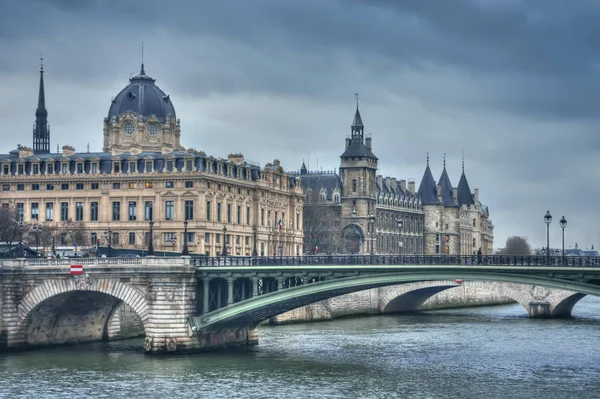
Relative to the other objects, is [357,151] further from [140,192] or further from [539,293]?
[539,293]

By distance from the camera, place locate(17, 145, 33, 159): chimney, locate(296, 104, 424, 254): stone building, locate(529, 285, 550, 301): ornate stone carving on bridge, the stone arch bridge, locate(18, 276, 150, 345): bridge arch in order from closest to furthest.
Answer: the stone arch bridge → locate(18, 276, 150, 345): bridge arch → locate(529, 285, 550, 301): ornate stone carving on bridge → locate(17, 145, 33, 159): chimney → locate(296, 104, 424, 254): stone building

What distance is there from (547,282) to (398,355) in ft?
51.5

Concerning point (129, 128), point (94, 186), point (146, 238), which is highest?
point (129, 128)

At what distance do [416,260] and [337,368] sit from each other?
7853 mm

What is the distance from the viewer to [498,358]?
263 feet

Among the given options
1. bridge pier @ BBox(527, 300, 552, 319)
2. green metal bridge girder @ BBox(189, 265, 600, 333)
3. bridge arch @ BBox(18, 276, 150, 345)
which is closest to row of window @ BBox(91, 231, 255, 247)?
bridge pier @ BBox(527, 300, 552, 319)

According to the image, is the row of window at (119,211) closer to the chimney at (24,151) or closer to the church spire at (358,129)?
the chimney at (24,151)

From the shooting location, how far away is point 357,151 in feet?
616

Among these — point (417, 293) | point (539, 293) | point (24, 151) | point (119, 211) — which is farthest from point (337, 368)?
point (24, 151)

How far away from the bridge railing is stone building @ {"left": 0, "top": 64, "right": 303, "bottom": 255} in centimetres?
3861

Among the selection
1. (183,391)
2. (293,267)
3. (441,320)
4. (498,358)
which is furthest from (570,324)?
(183,391)

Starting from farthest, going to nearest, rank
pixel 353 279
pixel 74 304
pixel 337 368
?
pixel 74 304 < pixel 353 279 < pixel 337 368

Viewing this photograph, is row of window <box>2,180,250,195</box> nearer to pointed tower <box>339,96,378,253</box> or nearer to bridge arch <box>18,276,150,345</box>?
bridge arch <box>18,276,150,345</box>

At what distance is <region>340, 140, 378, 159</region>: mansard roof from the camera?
187125 millimetres
